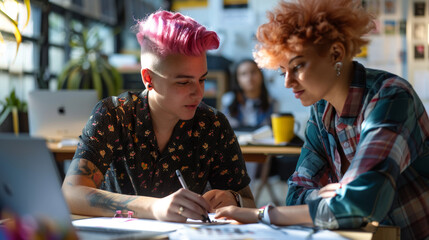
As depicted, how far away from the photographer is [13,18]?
1.32m

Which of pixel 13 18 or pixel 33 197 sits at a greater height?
pixel 13 18

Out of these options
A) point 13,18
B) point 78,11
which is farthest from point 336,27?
point 78,11

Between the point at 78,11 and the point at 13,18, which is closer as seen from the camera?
the point at 13,18

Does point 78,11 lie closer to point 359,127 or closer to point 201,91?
point 201,91

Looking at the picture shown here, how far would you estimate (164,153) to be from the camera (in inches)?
57.5

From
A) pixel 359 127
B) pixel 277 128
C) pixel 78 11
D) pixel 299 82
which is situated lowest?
pixel 277 128

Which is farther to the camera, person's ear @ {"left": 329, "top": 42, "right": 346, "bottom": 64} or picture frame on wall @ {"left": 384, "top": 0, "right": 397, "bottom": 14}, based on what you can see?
picture frame on wall @ {"left": 384, "top": 0, "right": 397, "bottom": 14}

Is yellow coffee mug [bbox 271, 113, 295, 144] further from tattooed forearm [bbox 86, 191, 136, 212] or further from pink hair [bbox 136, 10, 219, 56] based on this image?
tattooed forearm [bbox 86, 191, 136, 212]

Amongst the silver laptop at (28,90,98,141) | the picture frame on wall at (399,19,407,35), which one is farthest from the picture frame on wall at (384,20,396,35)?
the silver laptop at (28,90,98,141)

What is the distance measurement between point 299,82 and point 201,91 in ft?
1.09

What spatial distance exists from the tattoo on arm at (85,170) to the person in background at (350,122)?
1.40 feet

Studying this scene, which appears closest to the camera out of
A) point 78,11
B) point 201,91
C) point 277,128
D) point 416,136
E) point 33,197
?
point 33,197

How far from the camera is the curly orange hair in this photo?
1.04 meters

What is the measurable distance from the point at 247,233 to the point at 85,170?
572 mm
